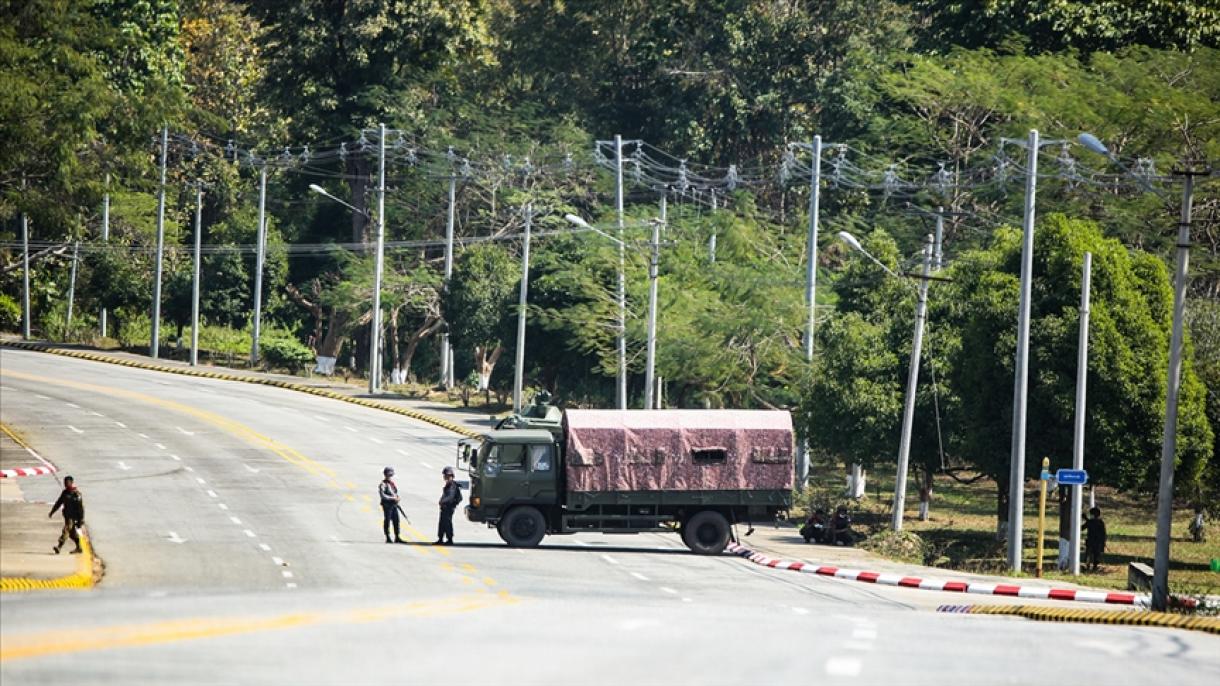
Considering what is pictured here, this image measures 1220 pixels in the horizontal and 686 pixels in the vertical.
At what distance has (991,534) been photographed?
54.9 m

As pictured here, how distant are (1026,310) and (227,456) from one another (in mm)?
27739

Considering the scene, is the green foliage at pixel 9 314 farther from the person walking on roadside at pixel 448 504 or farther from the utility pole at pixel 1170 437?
the utility pole at pixel 1170 437

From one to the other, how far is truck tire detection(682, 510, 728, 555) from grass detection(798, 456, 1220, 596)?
6.27 meters

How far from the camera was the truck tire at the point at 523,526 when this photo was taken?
133ft

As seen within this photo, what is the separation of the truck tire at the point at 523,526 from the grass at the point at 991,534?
389 inches

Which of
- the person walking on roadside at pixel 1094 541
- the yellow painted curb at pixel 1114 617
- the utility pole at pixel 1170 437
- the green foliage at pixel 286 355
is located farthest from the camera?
the green foliage at pixel 286 355

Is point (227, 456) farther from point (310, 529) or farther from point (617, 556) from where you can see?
point (617, 556)

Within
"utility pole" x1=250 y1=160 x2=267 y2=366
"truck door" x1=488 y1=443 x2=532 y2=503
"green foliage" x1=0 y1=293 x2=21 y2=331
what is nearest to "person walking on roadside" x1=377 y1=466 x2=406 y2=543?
"truck door" x1=488 y1=443 x2=532 y2=503

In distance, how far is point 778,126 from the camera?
108562 millimetres

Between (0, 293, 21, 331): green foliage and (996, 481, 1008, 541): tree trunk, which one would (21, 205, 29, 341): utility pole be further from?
(996, 481, 1008, 541): tree trunk

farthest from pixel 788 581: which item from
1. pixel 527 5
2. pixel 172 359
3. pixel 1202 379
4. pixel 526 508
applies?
pixel 527 5

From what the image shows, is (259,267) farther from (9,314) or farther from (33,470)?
(33,470)

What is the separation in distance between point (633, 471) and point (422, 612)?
1473cm

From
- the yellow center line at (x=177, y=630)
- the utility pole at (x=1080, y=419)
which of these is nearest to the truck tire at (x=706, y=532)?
the utility pole at (x=1080, y=419)
